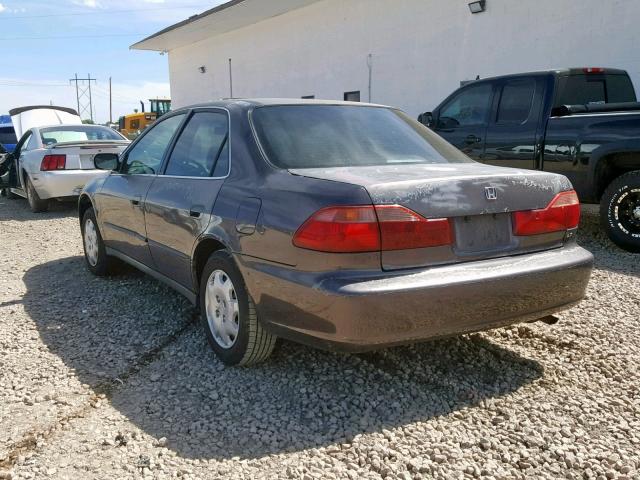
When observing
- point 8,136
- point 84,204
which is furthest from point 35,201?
point 8,136

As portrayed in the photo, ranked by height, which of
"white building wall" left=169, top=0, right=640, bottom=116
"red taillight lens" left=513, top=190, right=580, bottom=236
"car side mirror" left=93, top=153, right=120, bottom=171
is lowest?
"red taillight lens" left=513, top=190, right=580, bottom=236

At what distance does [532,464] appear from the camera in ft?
7.90

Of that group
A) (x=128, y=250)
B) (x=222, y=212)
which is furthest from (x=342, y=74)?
(x=222, y=212)

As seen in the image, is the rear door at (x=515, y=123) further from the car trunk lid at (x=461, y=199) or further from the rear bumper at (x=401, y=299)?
the rear bumper at (x=401, y=299)

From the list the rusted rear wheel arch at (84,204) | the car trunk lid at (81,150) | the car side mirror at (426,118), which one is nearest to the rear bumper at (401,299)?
the rusted rear wheel arch at (84,204)

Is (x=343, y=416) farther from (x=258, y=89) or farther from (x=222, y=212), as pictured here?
(x=258, y=89)

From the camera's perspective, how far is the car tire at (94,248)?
5.23 meters

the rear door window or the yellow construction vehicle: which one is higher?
the yellow construction vehicle

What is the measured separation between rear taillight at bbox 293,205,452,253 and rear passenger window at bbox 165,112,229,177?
3.04 ft

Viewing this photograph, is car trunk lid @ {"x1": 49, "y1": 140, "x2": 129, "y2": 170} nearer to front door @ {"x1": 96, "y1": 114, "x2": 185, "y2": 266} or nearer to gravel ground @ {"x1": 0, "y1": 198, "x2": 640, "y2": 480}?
front door @ {"x1": 96, "y1": 114, "x2": 185, "y2": 266}

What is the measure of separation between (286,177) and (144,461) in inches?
56.0

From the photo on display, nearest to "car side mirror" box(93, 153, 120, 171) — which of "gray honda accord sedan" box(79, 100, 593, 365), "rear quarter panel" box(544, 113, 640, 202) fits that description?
"gray honda accord sedan" box(79, 100, 593, 365)

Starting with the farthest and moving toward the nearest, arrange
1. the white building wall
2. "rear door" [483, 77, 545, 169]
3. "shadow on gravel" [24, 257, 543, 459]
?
the white building wall
"rear door" [483, 77, 545, 169]
"shadow on gravel" [24, 257, 543, 459]

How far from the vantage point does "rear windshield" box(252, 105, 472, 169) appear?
3.20 meters
